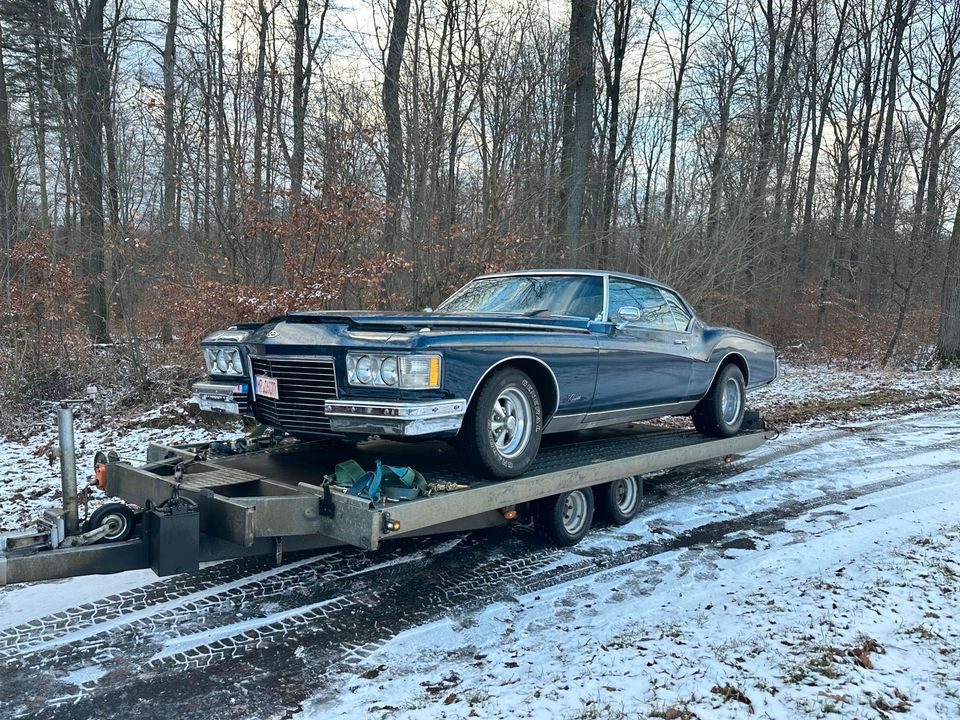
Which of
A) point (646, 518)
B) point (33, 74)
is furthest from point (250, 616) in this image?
point (33, 74)

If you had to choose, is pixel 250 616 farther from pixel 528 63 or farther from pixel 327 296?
pixel 528 63

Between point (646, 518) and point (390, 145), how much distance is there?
8.49m

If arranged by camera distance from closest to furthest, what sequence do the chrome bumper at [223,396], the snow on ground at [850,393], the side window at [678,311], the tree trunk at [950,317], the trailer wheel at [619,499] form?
1. the chrome bumper at [223,396]
2. the trailer wheel at [619,499]
3. the side window at [678,311]
4. the snow on ground at [850,393]
5. the tree trunk at [950,317]

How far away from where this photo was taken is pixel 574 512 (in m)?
5.62

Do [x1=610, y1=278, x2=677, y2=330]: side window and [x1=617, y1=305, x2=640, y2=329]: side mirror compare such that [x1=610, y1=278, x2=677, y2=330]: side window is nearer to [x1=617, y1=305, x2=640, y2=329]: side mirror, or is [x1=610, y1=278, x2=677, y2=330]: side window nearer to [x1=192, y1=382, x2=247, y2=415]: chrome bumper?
[x1=617, y1=305, x2=640, y2=329]: side mirror

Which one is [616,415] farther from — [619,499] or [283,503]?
[283,503]

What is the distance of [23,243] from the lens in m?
9.68

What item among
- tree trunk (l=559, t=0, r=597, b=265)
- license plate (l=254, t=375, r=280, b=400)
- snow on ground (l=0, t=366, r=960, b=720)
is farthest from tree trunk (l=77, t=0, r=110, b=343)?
tree trunk (l=559, t=0, r=597, b=265)

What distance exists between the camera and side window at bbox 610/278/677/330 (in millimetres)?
6035

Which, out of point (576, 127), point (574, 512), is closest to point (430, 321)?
point (574, 512)

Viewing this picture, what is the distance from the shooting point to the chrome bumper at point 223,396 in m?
4.91

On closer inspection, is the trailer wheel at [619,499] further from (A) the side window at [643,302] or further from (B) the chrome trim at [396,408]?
(B) the chrome trim at [396,408]

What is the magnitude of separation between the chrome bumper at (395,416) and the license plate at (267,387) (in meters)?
0.50

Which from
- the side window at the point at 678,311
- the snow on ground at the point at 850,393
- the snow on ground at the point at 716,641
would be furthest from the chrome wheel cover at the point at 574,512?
the snow on ground at the point at 850,393
